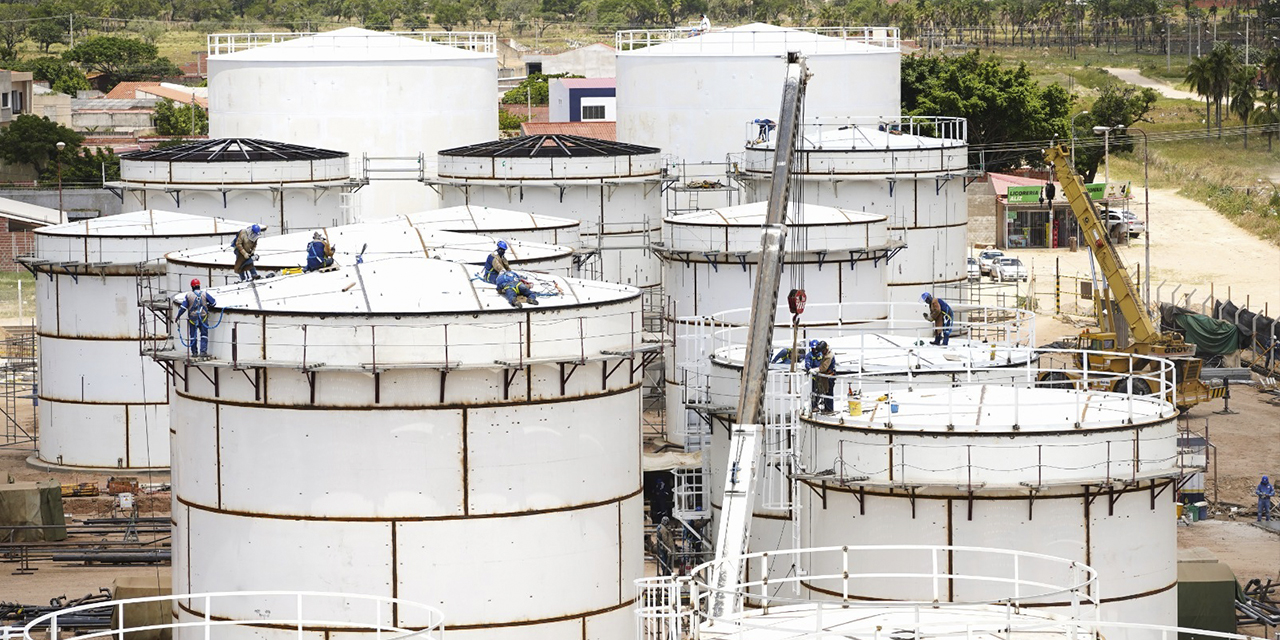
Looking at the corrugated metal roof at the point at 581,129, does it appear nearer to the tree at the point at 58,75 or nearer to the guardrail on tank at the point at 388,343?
the tree at the point at 58,75

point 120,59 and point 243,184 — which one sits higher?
point 120,59

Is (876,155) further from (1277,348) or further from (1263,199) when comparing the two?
(1263,199)

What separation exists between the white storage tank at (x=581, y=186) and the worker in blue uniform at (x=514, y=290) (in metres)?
26.8

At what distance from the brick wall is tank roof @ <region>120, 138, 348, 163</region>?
39487mm

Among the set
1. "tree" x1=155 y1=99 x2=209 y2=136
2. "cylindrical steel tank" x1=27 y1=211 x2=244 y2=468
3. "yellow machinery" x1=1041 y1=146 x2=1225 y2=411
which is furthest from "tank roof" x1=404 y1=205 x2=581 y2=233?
"tree" x1=155 y1=99 x2=209 y2=136

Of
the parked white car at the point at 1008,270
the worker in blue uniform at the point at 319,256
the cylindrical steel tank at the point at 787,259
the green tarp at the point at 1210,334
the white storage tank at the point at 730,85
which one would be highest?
the white storage tank at the point at 730,85

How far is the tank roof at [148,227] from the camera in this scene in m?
56.8

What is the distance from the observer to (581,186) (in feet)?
206

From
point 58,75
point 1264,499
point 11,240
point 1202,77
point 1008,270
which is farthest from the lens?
point 58,75

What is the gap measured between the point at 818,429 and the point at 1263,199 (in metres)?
92.4

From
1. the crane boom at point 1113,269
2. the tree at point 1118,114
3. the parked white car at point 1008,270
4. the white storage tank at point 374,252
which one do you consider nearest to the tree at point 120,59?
the tree at point 1118,114

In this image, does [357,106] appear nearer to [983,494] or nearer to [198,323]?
[198,323]

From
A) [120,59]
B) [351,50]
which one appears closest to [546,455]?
[351,50]

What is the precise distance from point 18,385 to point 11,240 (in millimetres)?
29176
